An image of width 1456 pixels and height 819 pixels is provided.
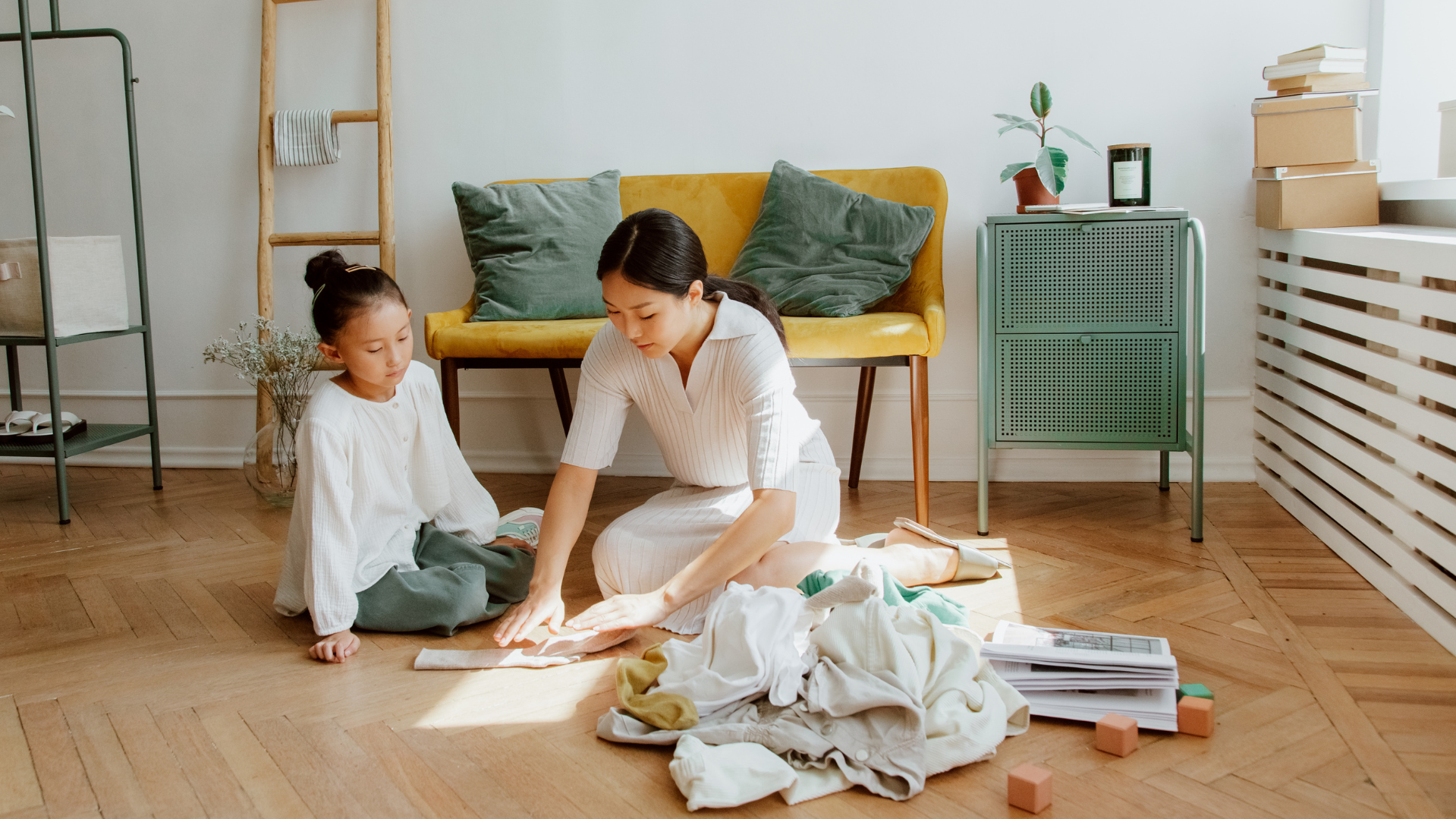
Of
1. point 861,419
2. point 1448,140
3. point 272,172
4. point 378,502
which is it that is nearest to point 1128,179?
point 1448,140

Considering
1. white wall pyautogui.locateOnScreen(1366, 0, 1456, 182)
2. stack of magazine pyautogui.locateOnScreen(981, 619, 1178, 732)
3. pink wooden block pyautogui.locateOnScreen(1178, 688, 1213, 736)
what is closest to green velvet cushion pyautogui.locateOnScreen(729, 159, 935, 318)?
white wall pyautogui.locateOnScreen(1366, 0, 1456, 182)

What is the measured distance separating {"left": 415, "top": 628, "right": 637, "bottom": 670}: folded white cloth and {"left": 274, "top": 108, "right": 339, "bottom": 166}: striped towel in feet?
6.62

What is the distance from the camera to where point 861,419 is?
309cm

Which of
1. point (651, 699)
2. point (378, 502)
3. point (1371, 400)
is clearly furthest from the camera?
point (1371, 400)

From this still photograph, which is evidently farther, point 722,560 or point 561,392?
point 561,392

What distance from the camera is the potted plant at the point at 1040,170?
103 inches

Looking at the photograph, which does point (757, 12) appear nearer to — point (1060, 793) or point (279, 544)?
point (279, 544)

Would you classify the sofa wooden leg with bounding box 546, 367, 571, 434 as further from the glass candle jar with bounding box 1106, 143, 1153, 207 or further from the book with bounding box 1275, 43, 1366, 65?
the book with bounding box 1275, 43, 1366, 65

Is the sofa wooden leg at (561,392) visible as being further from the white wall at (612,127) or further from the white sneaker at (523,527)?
the white sneaker at (523,527)

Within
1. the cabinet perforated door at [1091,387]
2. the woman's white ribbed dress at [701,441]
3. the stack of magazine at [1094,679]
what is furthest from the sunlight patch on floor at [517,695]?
the cabinet perforated door at [1091,387]

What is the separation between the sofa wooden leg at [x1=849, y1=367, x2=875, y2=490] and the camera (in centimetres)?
306

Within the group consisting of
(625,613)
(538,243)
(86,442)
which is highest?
(538,243)

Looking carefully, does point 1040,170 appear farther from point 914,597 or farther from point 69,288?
point 69,288

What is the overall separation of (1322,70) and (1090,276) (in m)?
0.72
